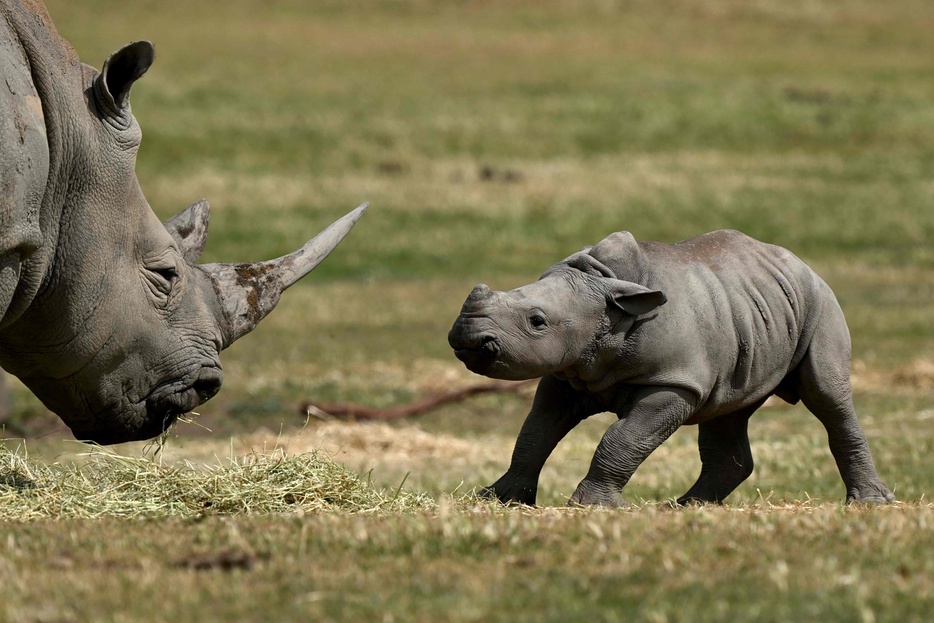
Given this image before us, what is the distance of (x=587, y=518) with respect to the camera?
19.8 ft

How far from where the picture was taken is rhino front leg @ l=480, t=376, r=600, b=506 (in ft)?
25.0

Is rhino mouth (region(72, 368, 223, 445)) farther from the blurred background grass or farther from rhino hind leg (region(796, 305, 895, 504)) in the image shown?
rhino hind leg (region(796, 305, 895, 504))

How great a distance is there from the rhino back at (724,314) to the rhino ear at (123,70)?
8.27 ft

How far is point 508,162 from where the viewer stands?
34.2m

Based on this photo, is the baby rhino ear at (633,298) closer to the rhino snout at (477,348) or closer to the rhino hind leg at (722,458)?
the rhino snout at (477,348)

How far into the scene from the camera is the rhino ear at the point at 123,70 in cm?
690

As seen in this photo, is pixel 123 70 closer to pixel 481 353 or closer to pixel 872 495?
pixel 481 353

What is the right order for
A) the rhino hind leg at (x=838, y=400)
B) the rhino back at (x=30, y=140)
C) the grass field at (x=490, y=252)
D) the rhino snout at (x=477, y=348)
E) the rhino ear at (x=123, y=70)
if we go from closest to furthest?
A: the grass field at (x=490, y=252) < the rhino back at (x=30, y=140) < the rhino ear at (x=123, y=70) < the rhino snout at (x=477, y=348) < the rhino hind leg at (x=838, y=400)

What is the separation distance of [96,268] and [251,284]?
104 cm

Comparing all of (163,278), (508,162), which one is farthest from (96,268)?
(508,162)

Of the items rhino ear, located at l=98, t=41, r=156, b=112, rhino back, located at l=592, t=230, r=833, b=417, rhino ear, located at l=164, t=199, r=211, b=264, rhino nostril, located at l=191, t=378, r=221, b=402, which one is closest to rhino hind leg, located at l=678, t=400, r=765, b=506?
rhino back, located at l=592, t=230, r=833, b=417

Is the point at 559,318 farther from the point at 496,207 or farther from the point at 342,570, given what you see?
the point at 496,207

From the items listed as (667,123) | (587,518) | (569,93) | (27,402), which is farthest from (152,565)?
(569,93)

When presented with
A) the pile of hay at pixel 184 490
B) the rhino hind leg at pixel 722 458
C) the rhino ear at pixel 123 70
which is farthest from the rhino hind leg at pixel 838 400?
the rhino ear at pixel 123 70
